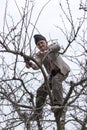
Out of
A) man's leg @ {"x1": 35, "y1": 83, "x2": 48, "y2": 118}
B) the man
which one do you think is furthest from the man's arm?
man's leg @ {"x1": 35, "y1": 83, "x2": 48, "y2": 118}

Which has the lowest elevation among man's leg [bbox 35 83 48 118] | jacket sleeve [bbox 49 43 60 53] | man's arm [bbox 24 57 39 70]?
man's leg [bbox 35 83 48 118]

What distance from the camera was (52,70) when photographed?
Result: 5.86 meters

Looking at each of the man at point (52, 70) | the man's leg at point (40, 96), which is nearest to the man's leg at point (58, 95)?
the man at point (52, 70)

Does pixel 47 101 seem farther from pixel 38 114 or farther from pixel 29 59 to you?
pixel 29 59

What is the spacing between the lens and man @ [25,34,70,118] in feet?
17.9

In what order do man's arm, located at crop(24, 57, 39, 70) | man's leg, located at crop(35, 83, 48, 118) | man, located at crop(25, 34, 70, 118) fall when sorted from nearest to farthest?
man's arm, located at crop(24, 57, 39, 70) < man, located at crop(25, 34, 70, 118) < man's leg, located at crop(35, 83, 48, 118)

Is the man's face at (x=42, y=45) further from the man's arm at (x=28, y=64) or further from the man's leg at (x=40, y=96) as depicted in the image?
the man's leg at (x=40, y=96)

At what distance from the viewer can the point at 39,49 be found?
18.4 feet

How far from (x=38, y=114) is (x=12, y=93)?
486 mm

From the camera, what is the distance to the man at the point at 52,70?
214 inches

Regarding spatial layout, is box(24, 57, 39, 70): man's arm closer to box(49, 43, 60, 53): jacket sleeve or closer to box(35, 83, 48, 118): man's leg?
box(49, 43, 60, 53): jacket sleeve

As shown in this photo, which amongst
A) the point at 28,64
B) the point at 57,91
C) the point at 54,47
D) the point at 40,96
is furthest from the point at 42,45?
the point at 40,96

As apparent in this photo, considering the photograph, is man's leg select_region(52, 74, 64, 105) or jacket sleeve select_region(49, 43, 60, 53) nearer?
jacket sleeve select_region(49, 43, 60, 53)

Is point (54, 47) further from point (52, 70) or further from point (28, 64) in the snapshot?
point (52, 70)
